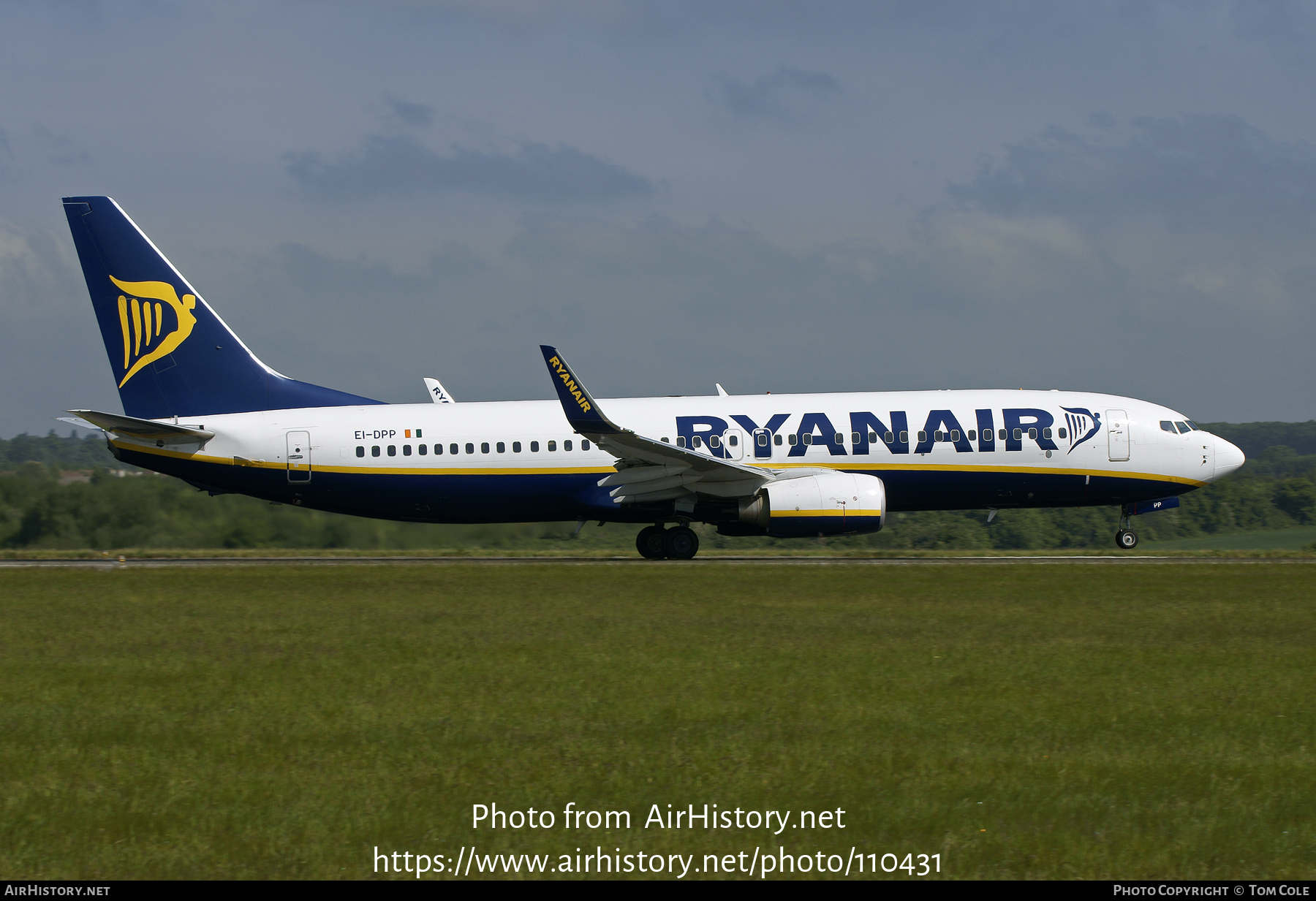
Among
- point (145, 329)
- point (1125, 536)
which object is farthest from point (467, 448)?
point (1125, 536)

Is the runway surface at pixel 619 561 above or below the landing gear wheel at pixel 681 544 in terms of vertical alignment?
below

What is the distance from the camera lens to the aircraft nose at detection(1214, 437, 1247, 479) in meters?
27.9

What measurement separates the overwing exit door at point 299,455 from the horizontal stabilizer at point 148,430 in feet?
6.00

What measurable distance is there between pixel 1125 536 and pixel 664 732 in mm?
22438

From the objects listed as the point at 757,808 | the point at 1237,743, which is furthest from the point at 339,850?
the point at 1237,743

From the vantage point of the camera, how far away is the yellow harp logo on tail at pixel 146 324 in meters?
27.6

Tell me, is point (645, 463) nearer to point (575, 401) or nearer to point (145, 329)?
point (575, 401)

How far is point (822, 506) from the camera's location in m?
25.1

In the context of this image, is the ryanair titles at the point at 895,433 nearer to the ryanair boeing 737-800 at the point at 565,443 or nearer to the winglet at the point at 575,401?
the ryanair boeing 737-800 at the point at 565,443

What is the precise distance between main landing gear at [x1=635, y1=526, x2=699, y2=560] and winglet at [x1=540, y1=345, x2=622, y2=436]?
151 inches

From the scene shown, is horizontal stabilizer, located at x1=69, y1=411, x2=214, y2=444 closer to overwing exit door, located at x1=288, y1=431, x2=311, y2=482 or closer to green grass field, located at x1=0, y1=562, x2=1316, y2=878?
overwing exit door, located at x1=288, y1=431, x2=311, y2=482

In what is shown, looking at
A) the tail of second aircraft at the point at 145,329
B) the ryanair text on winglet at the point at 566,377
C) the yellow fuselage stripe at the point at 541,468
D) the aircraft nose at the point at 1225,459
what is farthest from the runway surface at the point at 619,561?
the ryanair text on winglet at the point at 566,377

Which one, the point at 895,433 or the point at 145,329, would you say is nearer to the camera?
the point at 895,433

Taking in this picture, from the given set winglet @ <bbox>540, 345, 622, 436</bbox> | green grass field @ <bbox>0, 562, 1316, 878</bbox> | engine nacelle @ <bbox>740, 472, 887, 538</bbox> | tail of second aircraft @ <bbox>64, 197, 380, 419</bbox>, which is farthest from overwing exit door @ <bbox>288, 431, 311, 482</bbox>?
engine nacelle @ <bbox>740, 472, 887, 538</bbox>
